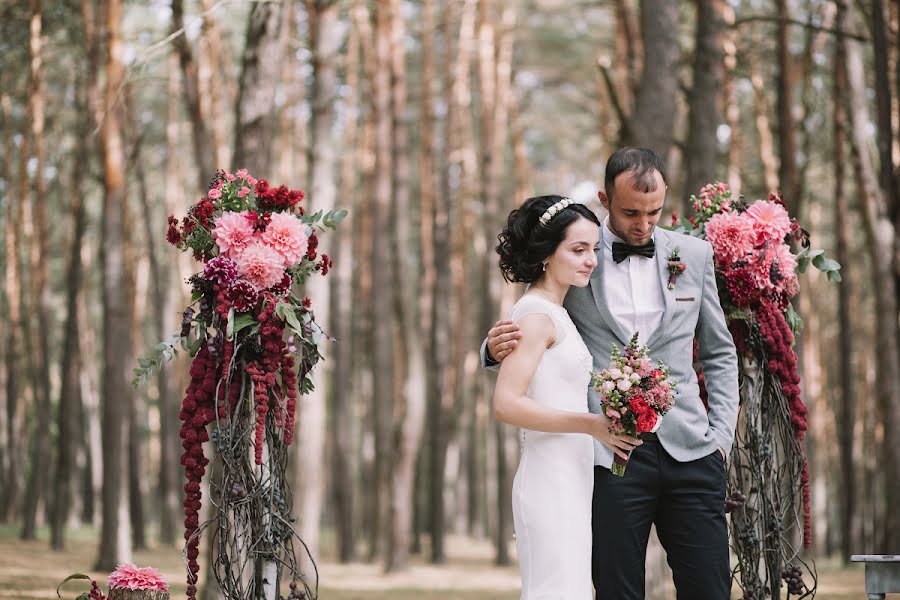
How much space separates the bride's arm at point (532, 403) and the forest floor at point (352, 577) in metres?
7.42

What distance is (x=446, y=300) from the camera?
1612 cm

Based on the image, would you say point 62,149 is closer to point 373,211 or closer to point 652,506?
point 373,211

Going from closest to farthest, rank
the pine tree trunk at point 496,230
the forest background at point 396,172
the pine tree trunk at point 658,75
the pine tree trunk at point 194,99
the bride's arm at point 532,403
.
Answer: the bride's arm at point 532,403
the pine tree trunk at point 658,75
the forest background at point 396,172
the pine tree trunk at point 194,99
the pine tree trunk at point 496,230

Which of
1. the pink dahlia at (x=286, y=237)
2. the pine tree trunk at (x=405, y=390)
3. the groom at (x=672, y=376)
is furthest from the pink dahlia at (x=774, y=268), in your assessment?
the pine tree trunk at (x=405, y=390)

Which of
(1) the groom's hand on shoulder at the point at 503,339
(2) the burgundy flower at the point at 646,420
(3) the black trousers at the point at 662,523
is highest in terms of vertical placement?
(1) the groom's hand on shoulder at the point at 503,339

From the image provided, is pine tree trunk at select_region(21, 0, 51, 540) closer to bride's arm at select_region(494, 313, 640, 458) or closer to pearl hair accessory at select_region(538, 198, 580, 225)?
pearl hair accessory at select_region(538, 198, 580, 225)

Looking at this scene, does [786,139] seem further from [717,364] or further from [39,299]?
[39,299]

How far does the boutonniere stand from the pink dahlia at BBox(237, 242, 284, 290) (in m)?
1.65

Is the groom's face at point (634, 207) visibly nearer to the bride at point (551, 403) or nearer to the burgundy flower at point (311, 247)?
the bride at point (551, 403)

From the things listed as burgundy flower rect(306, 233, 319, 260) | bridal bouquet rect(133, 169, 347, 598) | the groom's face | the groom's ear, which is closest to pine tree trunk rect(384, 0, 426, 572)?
bridal bouquet rect(133, 169, 347, 598)

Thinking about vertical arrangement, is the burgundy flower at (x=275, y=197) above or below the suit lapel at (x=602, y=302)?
above

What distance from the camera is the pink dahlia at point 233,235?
15.1ft

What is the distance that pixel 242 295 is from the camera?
181 inches

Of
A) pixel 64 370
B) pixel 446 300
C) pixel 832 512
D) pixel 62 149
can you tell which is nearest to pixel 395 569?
pixel 446 300
